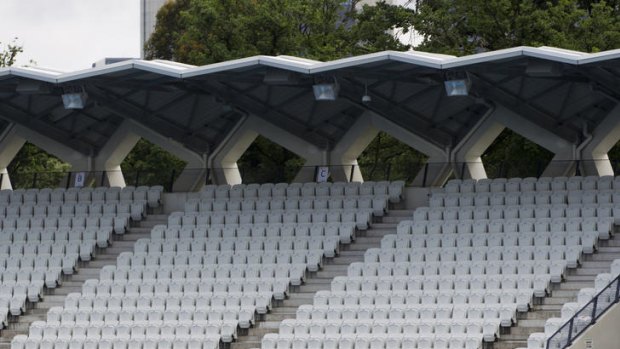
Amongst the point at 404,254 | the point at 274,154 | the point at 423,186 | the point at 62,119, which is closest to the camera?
the point at 404,254

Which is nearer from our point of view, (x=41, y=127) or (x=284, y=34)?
(x=41, y=127)

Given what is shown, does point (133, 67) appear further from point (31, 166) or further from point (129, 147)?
point (31, 166)

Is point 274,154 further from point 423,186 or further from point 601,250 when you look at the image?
point 601,250

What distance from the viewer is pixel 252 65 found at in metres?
33.5

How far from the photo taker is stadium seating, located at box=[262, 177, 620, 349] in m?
29.0

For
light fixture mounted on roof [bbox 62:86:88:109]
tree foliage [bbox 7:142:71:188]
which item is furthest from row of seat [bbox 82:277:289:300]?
tree foliage [bbox 7:142:71:188]

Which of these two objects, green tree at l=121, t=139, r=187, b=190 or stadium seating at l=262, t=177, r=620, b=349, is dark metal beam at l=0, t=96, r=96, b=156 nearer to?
green tree at l=121, t=139, r=187, b=190

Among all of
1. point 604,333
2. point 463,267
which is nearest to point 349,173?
point 463,267

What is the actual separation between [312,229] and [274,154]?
49.1ft

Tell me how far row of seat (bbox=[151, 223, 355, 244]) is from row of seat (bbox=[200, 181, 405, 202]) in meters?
1.72

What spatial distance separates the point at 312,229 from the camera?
113 feet

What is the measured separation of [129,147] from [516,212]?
1156 centimetres

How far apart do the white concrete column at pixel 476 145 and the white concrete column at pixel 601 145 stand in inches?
80.9

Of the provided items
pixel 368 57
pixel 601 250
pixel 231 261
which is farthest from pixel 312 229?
pixel 601 250
